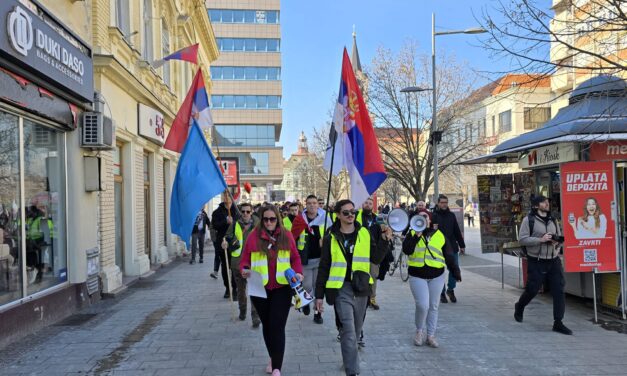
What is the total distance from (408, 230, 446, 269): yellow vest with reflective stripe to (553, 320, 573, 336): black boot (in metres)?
1.86

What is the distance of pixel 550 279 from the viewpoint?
686 centimetres

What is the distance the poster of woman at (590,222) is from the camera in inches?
284

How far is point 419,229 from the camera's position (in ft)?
20.4

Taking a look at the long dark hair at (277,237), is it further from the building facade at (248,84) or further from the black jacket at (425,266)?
the building facade at (248,84)

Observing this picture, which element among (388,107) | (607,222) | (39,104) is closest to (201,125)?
(39,104)

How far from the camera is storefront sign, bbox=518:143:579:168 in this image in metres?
7.60

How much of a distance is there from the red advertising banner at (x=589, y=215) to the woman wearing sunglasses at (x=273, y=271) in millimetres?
4432

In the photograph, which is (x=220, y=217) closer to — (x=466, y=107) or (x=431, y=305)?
(x=431, y=305)

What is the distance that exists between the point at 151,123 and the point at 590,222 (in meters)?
10.4

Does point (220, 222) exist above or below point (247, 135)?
below

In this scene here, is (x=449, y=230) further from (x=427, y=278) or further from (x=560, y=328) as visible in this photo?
(x=427, y=278)

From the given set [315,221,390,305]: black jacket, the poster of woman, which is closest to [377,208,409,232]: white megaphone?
[315,221,390,305]: black jacket

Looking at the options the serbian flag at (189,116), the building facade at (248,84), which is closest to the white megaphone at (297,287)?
the serbian flag at (189,116)

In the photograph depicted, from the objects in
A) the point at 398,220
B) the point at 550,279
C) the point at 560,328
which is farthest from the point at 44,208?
the point at 560,328
